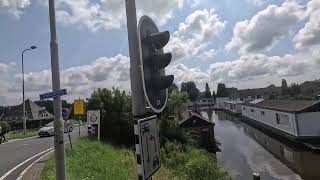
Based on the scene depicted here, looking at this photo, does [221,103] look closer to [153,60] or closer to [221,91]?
[221,91]

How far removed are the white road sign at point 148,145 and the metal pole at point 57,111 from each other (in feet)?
12.9

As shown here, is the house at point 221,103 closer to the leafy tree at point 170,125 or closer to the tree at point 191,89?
the tree at point 191,89

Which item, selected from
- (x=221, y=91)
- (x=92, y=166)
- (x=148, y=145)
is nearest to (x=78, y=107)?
(x=92, y=166)

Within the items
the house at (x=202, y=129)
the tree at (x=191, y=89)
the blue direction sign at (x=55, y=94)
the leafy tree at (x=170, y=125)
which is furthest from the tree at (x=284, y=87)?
the blue direction sign at (x=55, y=94)

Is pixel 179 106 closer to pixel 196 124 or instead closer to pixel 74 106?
pixel 196 124

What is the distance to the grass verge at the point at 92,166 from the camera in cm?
1346

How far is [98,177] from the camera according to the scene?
13672 millimetres

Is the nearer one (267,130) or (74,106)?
(74,106)

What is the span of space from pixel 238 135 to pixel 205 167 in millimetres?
45972

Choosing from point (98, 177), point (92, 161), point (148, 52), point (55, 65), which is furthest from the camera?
point (92, 161)

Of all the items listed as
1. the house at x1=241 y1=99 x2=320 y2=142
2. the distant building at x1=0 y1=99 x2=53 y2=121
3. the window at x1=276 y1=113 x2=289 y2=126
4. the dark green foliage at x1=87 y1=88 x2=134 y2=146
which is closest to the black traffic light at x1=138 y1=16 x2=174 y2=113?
the dark green foliage at x1=87 y1=88 x2=134 y2=146

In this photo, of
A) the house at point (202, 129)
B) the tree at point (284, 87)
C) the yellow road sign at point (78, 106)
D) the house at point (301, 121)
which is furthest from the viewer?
the tree at point (284, 87)

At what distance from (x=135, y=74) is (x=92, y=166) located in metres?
11.9

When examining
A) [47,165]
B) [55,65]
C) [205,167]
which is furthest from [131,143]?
[55,65]
